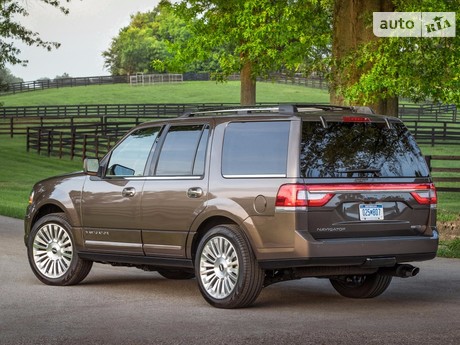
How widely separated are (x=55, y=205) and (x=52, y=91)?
101 m

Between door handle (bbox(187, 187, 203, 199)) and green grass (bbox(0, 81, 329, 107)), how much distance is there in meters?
84.4

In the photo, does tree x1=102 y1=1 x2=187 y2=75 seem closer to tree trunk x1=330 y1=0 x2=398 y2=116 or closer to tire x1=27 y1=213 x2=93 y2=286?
tree trunk x1=330 y1=0 x2=398 y2=116

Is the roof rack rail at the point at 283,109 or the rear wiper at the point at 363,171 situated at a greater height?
the roof rack rail at the point at 283,109

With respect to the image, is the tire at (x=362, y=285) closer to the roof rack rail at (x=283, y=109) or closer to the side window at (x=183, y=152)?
the roof rack rail at (x=283, y=109)

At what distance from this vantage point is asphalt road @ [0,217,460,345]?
345 inches

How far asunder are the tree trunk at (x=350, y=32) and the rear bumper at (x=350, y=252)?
10.5 metres

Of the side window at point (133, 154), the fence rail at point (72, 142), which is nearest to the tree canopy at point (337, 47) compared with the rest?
the side window at point (133, 154)

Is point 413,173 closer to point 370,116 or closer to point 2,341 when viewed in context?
point 370,116

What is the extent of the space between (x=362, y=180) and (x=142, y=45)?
127m

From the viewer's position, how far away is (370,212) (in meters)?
10.2

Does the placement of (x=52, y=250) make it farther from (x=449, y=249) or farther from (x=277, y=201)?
(x=449, y=249)

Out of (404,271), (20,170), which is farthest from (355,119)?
(20,170)

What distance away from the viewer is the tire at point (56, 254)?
12234 millimetres

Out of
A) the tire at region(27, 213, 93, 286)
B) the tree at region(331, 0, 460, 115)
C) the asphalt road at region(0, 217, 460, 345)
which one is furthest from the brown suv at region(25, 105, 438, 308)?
the tree at region(331, 0, 460, 115)
